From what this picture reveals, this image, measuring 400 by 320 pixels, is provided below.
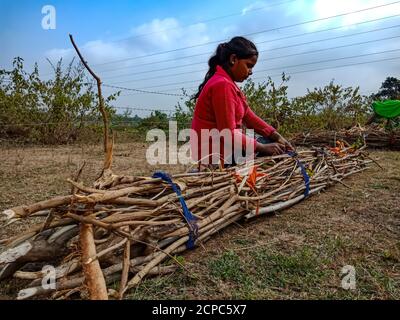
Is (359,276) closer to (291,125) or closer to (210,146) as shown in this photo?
(210,146)

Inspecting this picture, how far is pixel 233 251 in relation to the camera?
59.1 inches

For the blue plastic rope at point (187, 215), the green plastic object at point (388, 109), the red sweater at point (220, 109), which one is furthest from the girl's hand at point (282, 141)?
the green plastic object at point (388, 109)

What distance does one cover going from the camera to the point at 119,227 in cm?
119

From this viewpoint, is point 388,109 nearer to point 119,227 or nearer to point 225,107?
point 225,107

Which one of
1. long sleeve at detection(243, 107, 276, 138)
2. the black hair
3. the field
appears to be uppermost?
the black hair

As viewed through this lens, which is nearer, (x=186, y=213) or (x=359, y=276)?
(x=359, y=276)

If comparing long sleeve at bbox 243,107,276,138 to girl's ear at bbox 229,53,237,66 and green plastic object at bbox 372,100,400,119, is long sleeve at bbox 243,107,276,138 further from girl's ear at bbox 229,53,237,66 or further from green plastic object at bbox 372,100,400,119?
green plastic object at bbox 372,100,400,119

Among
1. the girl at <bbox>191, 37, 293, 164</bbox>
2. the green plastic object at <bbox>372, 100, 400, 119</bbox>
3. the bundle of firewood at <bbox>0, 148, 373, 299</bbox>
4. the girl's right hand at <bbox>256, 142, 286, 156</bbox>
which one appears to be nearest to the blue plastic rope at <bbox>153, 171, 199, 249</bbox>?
the bundle of firewood at <bbox>0, 148, 373, 299</bbox>

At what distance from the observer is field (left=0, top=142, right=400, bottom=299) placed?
1225 millimetres

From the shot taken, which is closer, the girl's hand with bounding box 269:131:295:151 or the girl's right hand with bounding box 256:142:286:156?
the girl's right hand with bounding box 256:142:286:156

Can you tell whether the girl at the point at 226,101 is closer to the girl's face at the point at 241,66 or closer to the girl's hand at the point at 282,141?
the girl's face at the point at 241,66

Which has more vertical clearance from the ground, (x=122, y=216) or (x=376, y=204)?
(x=122, y=216)
